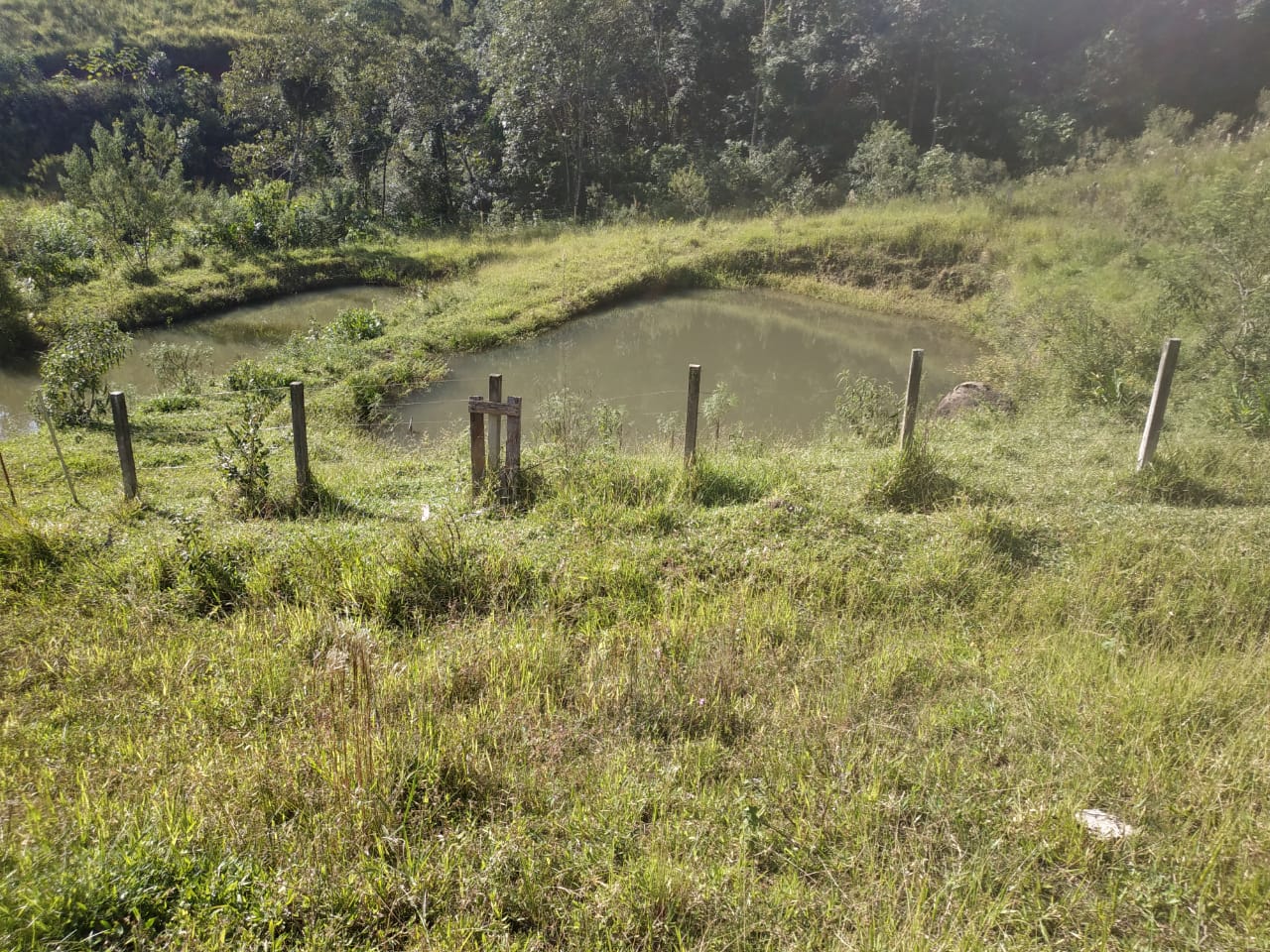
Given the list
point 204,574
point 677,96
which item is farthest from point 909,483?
point 677,96

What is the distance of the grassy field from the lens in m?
2.50

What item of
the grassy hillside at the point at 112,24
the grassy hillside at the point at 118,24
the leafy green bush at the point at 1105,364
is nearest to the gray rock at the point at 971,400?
the leafy green bush at the point at 1105,364

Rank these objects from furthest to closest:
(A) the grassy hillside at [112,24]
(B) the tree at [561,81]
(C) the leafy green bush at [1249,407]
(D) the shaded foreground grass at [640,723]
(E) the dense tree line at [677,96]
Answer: (A) the grassy hillside at [112,24], (E) the dense tree line at [677,96], (B) the tree at [561,81], (C) the leafy green bush at [1249,407], (D) the shaded foreground grass at [640,723]

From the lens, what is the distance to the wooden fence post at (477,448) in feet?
21.5

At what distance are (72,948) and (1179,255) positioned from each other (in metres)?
12.5

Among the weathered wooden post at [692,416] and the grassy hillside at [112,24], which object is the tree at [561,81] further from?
the weathered wooden post at [692,416]

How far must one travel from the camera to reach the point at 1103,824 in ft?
9.53

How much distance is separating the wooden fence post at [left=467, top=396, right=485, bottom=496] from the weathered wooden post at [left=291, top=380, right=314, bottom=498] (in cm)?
141

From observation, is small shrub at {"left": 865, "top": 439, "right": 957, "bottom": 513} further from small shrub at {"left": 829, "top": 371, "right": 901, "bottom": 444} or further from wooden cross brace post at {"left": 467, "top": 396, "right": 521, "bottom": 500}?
wooden cross brace post at {"left": 467, "top": 396, "right": 521, "bottom": 500}

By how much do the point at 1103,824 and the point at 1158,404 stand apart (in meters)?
5.20

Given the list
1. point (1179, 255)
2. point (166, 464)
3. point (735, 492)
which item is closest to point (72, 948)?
point (735, 492)

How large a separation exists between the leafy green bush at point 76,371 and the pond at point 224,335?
4.55 ft

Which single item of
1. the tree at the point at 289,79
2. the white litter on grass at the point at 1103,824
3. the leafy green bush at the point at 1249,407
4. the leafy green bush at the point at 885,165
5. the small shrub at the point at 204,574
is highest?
the tree at the point at 289,79

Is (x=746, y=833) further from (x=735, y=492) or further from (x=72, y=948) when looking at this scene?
(x=735, y=492)
